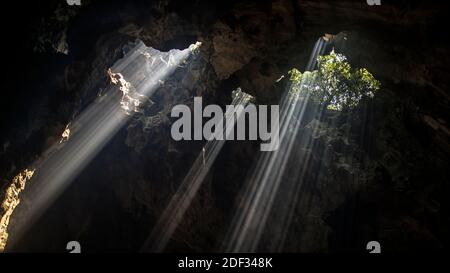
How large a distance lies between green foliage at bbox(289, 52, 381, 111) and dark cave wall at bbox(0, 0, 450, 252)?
0.79m

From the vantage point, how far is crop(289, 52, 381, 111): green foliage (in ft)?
57.2

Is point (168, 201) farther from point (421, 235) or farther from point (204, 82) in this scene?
point (421, 235)

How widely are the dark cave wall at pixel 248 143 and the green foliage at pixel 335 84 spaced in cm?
79

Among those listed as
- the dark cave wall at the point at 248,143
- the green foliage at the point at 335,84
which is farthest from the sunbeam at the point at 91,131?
the green foliage at the point at 335,84

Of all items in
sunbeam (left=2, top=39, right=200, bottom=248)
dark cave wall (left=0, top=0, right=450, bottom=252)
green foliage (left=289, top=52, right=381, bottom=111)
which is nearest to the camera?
dark cave wall (left=0, top=0, right=450, bottom=252)

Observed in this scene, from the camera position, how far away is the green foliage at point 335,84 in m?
17.4

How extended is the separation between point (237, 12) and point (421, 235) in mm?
12585

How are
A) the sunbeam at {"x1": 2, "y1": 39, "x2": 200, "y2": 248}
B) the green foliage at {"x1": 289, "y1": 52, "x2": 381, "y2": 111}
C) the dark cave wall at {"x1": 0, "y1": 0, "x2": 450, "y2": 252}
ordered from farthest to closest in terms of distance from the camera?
the green foliage at {"x1": 289, "y1": 52, "x2": 381, "y2": 111} < the sunbeam at {"x1": 2, "y1": 39, "x2": 200, "y2": 248} < the dark cave wall at {"x1": 0, "y1": 0, "x2": 450, "y2": 252}

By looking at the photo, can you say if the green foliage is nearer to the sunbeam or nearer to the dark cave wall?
the dark cave wall

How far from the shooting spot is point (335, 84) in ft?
60.6

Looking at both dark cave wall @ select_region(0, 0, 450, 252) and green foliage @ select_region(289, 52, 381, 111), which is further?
green foliage @ select_region(289, 52, 381, 111)

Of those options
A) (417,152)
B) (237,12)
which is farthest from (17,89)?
(417,152)

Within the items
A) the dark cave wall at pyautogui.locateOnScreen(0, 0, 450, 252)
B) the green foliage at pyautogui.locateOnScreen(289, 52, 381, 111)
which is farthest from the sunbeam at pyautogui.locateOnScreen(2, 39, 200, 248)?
the green foliage at pyautogui.locateOnScreen(289, 52, 381, 111)

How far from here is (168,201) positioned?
1819 centimetres
